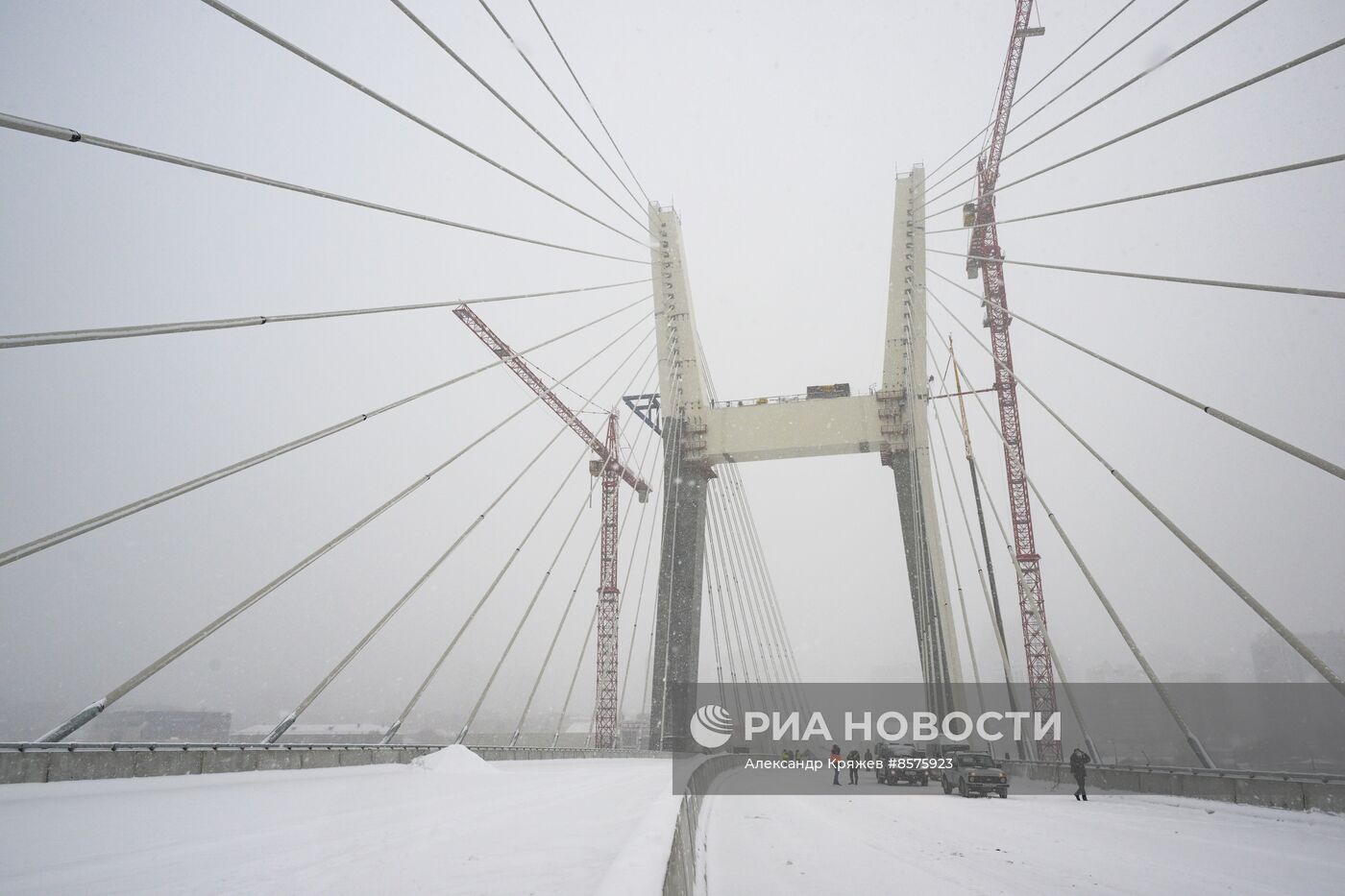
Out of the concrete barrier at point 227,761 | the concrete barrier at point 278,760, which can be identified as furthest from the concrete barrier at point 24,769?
the concrete barrier at point 278,760

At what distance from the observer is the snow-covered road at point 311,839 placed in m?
4.21

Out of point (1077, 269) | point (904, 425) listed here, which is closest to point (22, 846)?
point (1077, 269)

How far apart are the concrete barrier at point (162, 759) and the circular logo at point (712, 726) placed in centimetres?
1962

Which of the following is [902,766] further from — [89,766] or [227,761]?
[89,766]

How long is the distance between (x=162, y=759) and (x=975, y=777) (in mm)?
16932

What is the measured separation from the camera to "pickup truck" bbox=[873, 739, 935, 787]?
25188 millimetres

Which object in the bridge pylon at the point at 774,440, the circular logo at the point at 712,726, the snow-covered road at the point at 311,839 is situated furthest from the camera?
the circular logo at the point at 712,726

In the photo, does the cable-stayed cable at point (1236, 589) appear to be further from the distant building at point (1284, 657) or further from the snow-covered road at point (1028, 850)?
the distant building at point (1284, 657)

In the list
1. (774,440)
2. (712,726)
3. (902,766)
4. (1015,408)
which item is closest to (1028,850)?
(902,766)

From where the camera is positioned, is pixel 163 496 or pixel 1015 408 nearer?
pixel 163 496

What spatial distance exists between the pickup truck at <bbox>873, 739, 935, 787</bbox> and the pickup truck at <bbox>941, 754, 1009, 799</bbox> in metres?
5.52

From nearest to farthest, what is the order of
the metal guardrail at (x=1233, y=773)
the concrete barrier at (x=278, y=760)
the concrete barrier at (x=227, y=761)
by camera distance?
the concrete barrier at (x=227, y=761) < the concrete barrier at (x=278, y=760) < the metal guardrail at (x=1233, y=773)

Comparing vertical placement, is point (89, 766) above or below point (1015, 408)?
below

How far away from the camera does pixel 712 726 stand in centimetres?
3247
